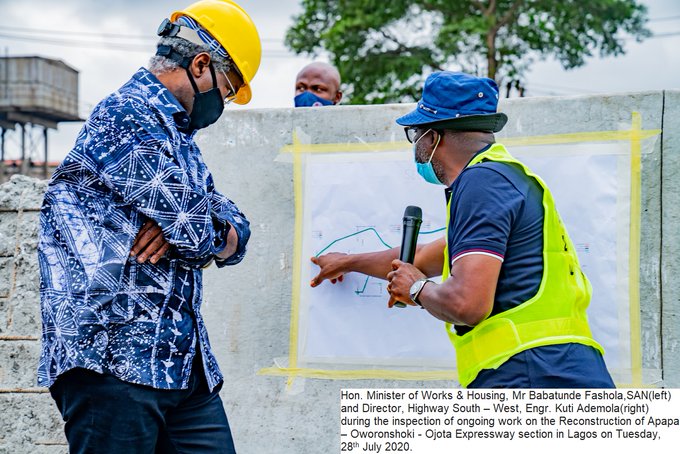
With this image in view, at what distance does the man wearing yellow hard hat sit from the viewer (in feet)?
8.23

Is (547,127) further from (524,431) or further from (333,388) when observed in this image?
(524,431)

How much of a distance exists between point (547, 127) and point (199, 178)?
1.94m

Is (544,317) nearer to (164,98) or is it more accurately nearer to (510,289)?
(510,289)

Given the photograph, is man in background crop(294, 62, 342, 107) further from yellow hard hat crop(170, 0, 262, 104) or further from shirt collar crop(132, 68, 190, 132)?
shirt collar crop(132, 68, 190, 132)

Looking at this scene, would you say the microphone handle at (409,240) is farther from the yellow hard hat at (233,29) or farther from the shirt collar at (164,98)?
the shirt collar at (164,98)

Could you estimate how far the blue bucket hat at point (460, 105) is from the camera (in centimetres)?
294

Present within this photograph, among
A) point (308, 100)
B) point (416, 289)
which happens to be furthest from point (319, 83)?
point (416, 289)

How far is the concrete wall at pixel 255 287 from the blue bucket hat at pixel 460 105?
1.15 metres

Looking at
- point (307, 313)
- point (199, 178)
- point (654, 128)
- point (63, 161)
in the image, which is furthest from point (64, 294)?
point (654, 128)

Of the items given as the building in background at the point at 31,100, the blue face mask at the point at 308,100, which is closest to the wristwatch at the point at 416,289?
the blue face mask at the point at 308,100

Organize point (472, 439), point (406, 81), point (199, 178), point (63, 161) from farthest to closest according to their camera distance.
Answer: point (406, 81) < point (199, 178) < point (63, 161) < point (472, 439)

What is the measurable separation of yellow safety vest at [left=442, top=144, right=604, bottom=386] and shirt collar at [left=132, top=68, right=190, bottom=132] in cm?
94

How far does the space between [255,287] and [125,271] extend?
185cm

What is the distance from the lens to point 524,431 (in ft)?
8.06
